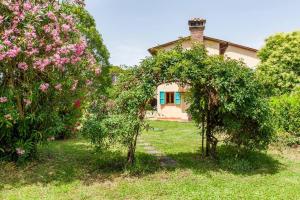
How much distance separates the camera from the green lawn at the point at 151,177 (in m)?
7.76

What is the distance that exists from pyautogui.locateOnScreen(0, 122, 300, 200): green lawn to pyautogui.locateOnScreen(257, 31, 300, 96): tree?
42.6ft

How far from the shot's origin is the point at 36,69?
30.8 feet

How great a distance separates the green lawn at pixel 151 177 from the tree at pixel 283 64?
42.6ft

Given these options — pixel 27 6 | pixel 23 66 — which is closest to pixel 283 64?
pixel 27 6

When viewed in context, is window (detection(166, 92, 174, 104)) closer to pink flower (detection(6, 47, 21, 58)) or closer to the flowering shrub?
the flowering shrub

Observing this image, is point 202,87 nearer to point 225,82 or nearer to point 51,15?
point 225,82

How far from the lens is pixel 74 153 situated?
1259 cm

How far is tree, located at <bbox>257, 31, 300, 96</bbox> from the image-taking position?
2429 cm

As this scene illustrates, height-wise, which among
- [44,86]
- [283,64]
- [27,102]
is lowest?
[27,102]

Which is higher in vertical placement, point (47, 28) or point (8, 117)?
point (47, 28)

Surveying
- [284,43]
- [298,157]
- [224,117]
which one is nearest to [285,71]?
[284,43]

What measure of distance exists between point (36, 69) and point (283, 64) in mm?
20527

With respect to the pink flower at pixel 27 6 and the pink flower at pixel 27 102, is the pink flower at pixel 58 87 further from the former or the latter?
the pink flower at pixel 27 6

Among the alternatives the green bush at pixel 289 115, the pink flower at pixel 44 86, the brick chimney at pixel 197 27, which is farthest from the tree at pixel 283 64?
the pink flower at pixel 44 86
